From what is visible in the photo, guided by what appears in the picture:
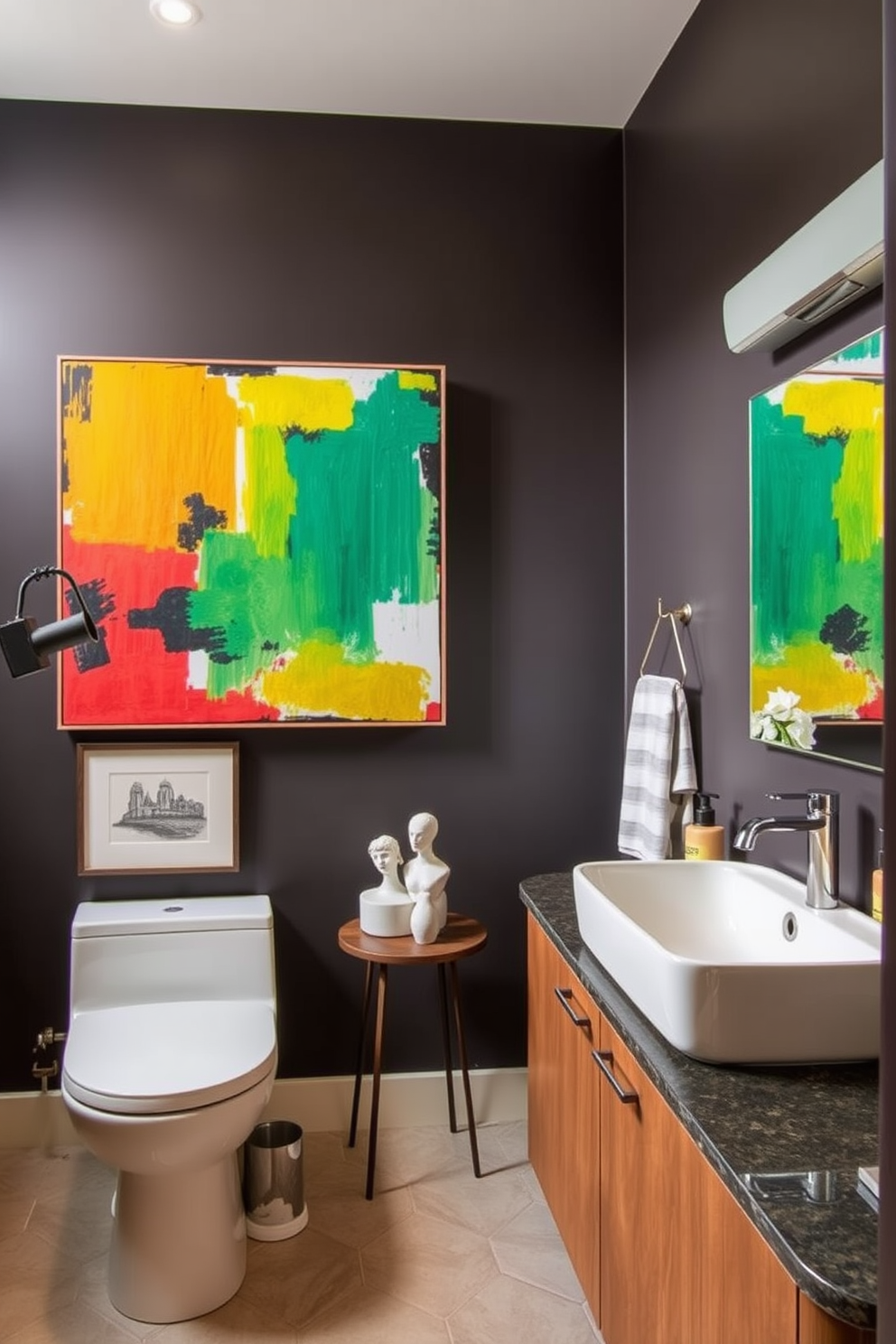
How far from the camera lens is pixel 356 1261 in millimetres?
2283

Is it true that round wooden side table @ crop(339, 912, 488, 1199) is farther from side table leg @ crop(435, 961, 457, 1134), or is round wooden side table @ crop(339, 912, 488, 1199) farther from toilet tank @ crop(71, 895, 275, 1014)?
toilet tank @ crop(71, 895, 275, 1014)

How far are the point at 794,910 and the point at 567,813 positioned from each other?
4.15ft

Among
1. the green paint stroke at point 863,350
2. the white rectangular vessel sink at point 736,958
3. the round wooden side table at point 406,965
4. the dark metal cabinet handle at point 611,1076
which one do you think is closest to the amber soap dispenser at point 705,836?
the white rectangular vessel sink at point 736,958

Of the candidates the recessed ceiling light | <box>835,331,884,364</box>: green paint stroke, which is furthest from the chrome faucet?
the recessed ceiling light

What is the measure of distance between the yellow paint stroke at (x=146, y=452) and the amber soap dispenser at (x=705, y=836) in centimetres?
139

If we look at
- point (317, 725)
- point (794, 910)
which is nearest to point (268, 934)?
point (317, 725)

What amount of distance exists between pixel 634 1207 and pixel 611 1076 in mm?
186

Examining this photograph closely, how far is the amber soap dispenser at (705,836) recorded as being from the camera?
214 centimetres

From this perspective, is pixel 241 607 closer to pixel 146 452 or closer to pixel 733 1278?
pixel 146 452

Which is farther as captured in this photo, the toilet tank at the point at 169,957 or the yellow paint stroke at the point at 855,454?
the toilet tank at the point at 169,957

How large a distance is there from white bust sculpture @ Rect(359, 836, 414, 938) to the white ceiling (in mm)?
1903

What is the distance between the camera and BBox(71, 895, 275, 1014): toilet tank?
8.45 ft

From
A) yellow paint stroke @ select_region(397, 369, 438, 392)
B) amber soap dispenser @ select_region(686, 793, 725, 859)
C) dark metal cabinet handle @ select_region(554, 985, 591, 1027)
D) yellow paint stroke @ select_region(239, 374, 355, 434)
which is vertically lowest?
dark metal cabinet handle @ select_region(554, 985, 591, 1027)

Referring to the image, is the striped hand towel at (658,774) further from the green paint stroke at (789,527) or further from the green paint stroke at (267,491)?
the green paint stroke at (267,491)
